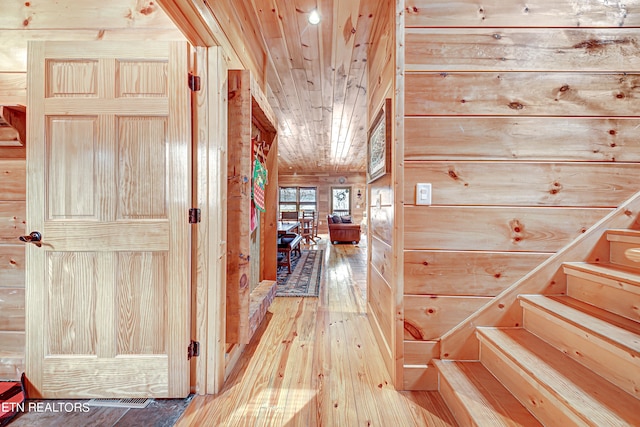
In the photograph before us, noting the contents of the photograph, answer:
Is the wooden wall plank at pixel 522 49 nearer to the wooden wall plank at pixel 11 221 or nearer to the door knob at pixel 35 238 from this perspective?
the door knob at pixel 35 238

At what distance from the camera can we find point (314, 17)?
78.1 inches

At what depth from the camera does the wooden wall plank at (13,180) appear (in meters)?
1.60

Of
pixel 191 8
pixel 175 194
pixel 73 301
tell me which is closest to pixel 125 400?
pixel 73 301

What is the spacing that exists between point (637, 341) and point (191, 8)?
2.42 meters

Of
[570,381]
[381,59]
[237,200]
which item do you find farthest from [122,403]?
[381,59]

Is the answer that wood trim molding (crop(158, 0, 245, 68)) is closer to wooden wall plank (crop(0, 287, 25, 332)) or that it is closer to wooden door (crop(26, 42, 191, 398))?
wooden door (crop(26, 42, 191, 398))

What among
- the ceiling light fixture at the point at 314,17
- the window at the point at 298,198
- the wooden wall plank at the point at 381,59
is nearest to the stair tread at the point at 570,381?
the wooden wall plank at the point at 381,59

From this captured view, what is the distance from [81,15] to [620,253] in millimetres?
3445

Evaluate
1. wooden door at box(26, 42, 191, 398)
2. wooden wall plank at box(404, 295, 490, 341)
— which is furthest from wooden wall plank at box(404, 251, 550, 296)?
wooden door at box(26, 42, 191, 398)

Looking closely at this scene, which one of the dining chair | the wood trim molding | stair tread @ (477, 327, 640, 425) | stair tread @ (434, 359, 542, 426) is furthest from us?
the dining chair

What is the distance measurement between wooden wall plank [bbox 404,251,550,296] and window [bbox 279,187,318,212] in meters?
9.98

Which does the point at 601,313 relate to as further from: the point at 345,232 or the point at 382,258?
the point at 345,232

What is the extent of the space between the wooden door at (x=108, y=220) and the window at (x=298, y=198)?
10050mm

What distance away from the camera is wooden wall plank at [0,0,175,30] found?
5.14ft
